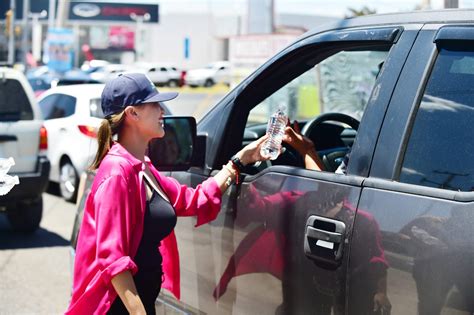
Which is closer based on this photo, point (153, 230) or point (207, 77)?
point (153, 230)

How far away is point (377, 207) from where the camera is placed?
2842 mm

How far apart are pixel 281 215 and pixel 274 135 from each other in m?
0.44

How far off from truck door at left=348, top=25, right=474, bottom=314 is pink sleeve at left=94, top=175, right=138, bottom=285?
32.9 inches

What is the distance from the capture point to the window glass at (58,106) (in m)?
12.2

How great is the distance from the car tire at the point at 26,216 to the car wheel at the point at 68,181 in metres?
2.23

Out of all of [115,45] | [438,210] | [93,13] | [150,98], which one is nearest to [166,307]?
[150,98]

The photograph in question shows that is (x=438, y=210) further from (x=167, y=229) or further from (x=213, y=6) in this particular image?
(x=213, y=6)

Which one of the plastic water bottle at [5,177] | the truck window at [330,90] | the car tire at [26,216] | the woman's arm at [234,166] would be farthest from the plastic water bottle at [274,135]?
the truck window at [330,90]

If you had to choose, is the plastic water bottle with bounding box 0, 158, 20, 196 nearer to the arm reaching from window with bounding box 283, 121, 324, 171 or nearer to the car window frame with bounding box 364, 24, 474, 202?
the arm reaching from window with bounding box 283, 121, 324, 171

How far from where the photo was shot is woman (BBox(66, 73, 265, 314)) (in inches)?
120

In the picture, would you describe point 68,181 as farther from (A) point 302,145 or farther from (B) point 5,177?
(A) point 302,145

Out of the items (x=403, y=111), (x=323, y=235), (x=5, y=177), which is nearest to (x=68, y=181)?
(x=5, y=177)

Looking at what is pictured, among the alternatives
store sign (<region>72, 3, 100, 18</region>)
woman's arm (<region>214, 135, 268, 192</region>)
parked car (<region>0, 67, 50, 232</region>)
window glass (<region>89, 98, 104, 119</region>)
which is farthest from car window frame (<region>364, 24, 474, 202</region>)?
store sign (<region>72, 3, 100, 18</region>)

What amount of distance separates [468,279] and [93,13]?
8874cm
